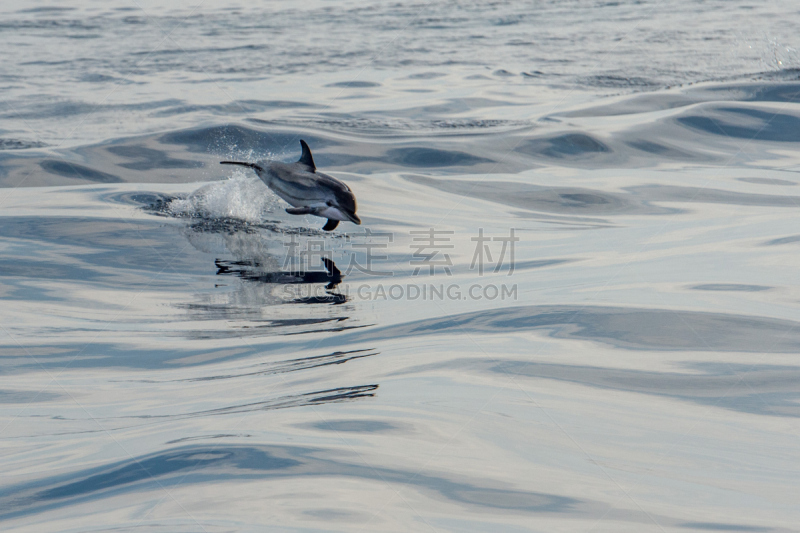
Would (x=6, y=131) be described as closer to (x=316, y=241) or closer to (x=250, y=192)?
(x=250, y=192)

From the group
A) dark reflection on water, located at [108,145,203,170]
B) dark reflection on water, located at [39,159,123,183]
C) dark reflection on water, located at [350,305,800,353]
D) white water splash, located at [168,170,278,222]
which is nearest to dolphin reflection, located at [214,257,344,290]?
dark reflection on water, located at [350,305,800,353]

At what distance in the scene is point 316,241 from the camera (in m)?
7.06

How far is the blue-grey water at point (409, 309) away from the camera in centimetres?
270

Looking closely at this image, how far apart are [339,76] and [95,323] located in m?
11.3

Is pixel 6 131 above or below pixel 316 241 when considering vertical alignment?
above

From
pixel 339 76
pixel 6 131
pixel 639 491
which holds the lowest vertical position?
pixel 639 491

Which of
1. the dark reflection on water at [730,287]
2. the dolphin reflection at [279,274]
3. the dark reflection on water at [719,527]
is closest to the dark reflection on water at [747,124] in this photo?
the dark reflection on water at [730,287]

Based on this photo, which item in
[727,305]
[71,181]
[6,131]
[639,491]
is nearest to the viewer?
[639,491]

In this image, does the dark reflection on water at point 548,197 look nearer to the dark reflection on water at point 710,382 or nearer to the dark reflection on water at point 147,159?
the dark reflection on water at point 147,159

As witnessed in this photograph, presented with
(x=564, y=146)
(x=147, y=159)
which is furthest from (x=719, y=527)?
(x=147, y=159)

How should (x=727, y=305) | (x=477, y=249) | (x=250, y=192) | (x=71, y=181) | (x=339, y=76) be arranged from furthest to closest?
1. (x=339, y=76)
2. (x=71, y=181)
3. (x=250, y=192)
4. (x=477, y=249)
5. (x=727, y=305)

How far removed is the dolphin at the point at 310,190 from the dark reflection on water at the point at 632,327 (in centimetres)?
144

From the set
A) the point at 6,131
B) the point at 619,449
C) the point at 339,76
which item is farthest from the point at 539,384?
the point at 339,76

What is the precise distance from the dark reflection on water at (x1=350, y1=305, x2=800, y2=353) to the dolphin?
1438 mm
